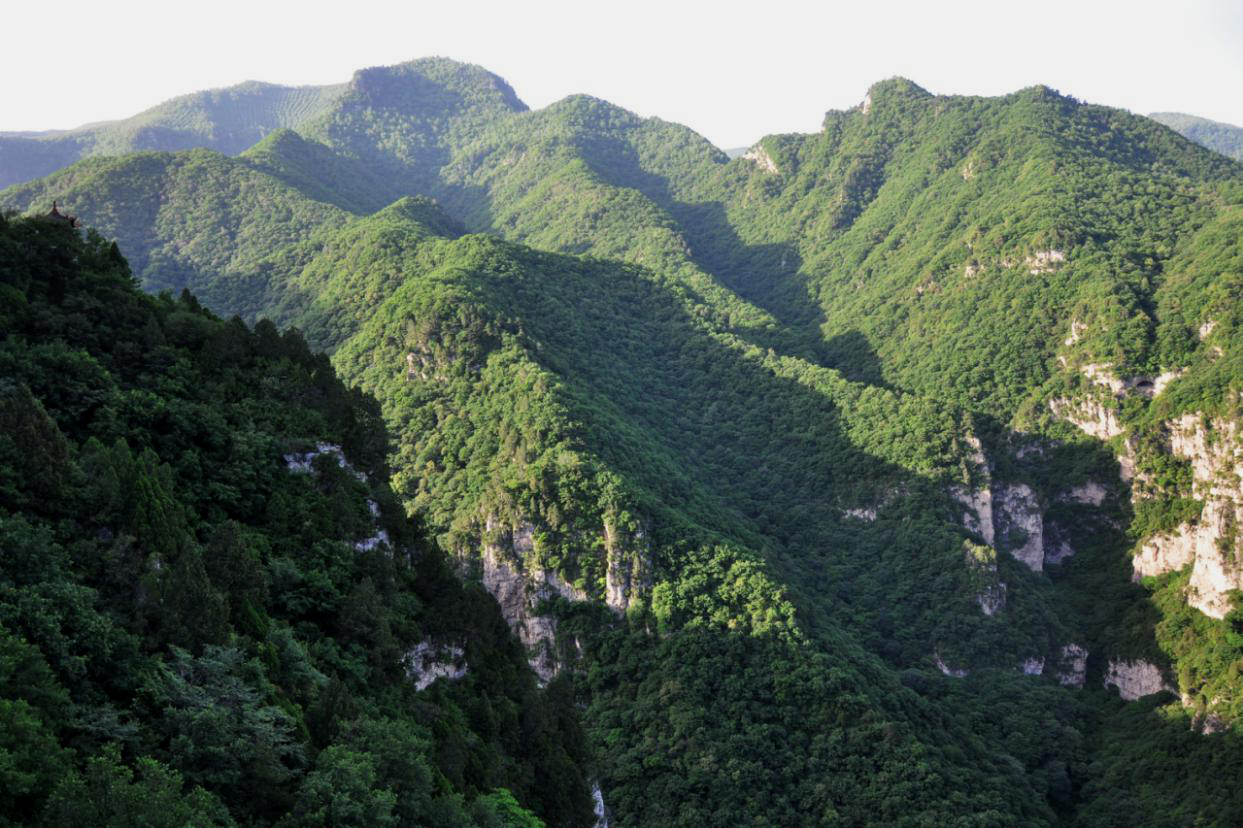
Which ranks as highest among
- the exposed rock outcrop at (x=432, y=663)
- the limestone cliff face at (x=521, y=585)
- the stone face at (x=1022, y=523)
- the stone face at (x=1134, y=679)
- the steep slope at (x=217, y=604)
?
the steep slope at (x=217, y=604)

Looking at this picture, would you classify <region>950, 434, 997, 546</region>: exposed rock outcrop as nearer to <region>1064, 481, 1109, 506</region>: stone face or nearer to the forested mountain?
the forested mountain

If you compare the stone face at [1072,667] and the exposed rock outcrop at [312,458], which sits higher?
the exposed rock outcrop at [312,458]

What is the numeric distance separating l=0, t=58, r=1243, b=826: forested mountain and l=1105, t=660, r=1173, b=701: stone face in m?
0.34

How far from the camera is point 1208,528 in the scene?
333 ft

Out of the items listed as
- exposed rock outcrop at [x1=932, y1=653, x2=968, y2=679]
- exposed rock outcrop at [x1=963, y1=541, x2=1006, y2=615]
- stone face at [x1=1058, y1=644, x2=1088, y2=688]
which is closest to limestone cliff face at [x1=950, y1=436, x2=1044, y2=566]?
exposed rock outcrop at [x1=963, y1=541, x2=1006, y2=615]

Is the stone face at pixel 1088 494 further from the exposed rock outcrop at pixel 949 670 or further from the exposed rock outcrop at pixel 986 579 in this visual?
the exposed rock outcrop at pixel 949 670

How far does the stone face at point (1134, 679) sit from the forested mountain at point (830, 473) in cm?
34

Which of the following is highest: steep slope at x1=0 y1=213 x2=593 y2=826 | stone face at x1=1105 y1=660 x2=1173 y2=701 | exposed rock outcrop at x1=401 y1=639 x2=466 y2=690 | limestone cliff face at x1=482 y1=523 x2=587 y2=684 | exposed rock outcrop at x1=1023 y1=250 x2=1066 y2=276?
exposed rock outcrop at x1=1023 y1=250 x2=1066 y2=276

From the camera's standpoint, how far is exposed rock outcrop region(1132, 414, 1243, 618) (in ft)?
320

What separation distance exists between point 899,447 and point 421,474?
65.6 m

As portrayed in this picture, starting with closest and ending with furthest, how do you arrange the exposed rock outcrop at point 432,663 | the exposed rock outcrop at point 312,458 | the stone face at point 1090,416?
the exposed rock outcrop at point 432,663, the exposed rock outcrop at point 312,458, the stone face at point 1090,416

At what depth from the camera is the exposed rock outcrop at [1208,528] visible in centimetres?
9750

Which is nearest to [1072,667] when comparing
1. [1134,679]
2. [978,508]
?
[1134,679]

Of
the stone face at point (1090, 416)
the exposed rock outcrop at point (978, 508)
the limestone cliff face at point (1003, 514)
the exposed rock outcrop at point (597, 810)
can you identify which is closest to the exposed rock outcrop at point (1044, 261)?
the stone face at point (1090, 416)
